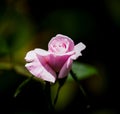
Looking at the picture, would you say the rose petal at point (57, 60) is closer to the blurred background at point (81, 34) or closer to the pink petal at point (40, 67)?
the pink petal at point (40, 67)

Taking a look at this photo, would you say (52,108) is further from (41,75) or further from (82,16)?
(82,16)

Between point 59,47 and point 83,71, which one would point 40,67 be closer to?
point 59,47

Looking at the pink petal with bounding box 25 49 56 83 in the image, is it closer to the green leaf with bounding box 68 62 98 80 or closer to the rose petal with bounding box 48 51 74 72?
the rose petal with bounding box 48 51 74 72

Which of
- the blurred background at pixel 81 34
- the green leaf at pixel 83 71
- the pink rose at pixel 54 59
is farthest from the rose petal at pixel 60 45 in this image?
the blurred background at pixel 81 34

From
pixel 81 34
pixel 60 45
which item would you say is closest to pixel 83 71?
pixel 60 45

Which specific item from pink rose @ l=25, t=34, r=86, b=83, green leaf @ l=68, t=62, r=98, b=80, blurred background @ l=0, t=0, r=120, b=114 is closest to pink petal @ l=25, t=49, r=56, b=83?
pink rose @ l=25, t=34, r=86, b=83

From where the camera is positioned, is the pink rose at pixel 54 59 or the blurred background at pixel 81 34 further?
the blurred background at pixel 81 34
